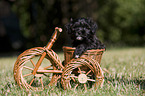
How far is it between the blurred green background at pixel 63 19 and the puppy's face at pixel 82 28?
6.34 meters

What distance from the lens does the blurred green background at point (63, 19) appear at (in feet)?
39.3

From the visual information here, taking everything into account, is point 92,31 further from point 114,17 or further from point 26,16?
point 114,17

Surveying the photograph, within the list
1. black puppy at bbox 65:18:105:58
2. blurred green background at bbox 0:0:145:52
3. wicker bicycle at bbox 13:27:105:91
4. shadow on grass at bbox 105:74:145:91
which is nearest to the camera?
wicker bicycle at bbox 13:27:105:91

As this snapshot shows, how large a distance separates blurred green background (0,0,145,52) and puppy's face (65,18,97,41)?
6.34 m

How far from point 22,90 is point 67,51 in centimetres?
98

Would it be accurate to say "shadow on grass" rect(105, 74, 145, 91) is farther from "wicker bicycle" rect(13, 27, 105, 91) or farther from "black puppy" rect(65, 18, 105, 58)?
"black puppy" rect(65, 18, 105, 58)

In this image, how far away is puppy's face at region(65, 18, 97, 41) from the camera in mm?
2895

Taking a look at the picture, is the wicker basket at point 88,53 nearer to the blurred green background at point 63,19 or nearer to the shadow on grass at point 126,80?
the shadow on grass at point 126,80

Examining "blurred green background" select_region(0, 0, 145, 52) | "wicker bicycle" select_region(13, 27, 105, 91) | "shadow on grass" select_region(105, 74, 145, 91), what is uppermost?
"blurred green background" select_region(0, 0, 145, 52)

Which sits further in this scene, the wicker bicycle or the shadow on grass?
the shadow on grass

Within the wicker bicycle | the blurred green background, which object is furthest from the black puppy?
the blurred green background

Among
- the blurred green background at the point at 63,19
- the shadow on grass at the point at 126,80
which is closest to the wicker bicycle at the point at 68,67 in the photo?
the shadow on grass at the point at 126,80

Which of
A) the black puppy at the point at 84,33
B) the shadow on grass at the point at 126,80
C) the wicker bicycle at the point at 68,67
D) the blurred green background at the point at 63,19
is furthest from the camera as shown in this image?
the blurred green background at the point at 63,19

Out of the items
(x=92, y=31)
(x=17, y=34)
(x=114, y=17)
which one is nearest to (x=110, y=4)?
(x=114, y=17)
